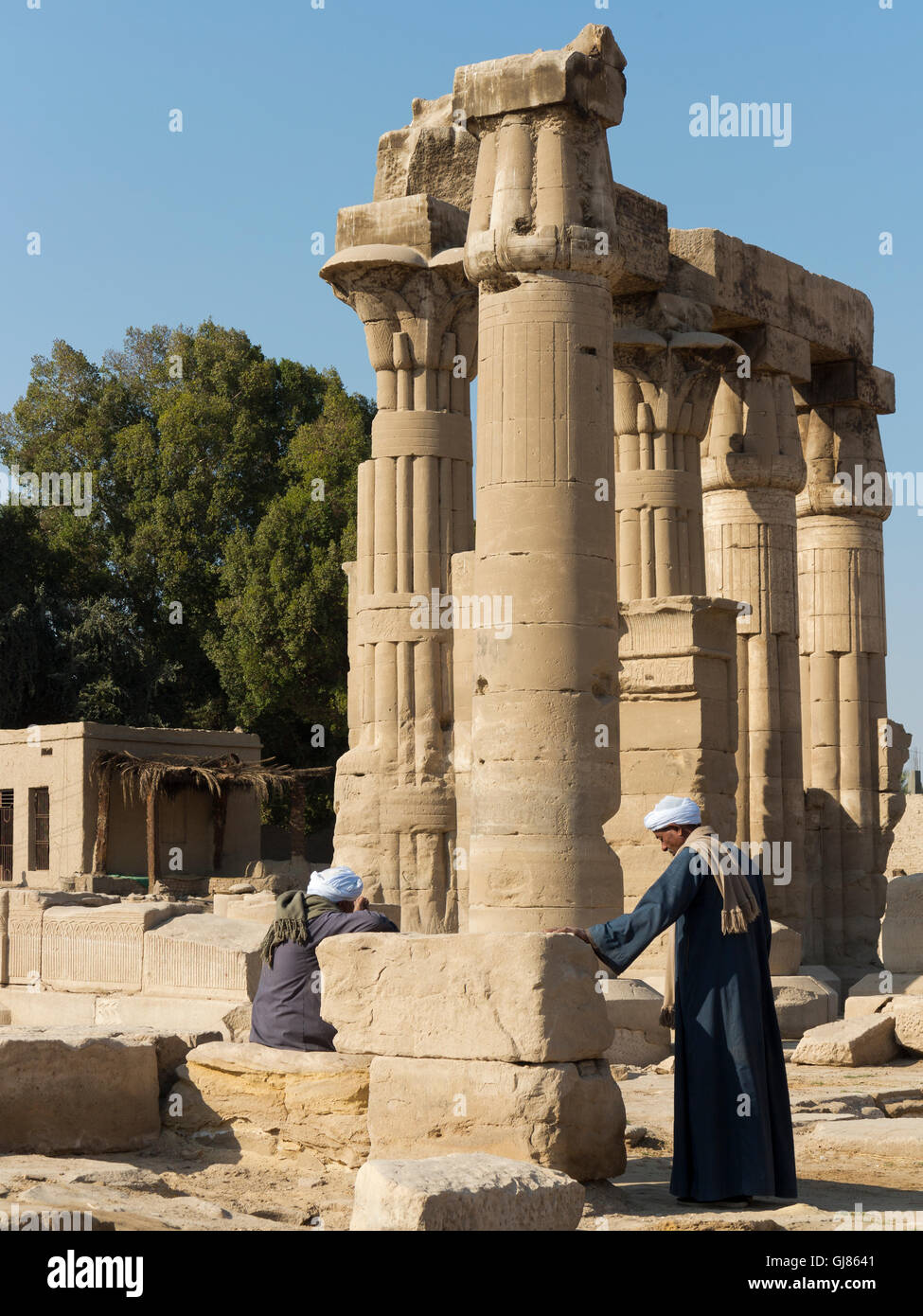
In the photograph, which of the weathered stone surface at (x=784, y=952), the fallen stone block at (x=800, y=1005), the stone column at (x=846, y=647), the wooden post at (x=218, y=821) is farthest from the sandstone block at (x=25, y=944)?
the wooden post at (x=218, y=821)

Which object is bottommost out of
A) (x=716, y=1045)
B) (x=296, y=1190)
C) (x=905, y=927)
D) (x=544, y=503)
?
(x=296, y=1190)

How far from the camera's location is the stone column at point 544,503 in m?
11.8

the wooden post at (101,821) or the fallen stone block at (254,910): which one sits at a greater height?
the wooden post at (101,821)

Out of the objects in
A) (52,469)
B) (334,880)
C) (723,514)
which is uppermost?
(52,469)

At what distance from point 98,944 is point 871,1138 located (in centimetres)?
581

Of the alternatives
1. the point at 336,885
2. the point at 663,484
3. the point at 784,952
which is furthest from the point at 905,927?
the point at 336,885

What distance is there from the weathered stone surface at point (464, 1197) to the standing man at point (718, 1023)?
1102 millimetres

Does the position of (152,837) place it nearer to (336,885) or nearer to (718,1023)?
(336,885)

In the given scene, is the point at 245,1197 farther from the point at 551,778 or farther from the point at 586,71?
the point at 586,71

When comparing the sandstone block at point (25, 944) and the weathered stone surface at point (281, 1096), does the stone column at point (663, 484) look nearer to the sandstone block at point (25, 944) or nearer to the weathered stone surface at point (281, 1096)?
the sandstone block at point (25, 944)

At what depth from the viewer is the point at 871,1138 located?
823 cm
